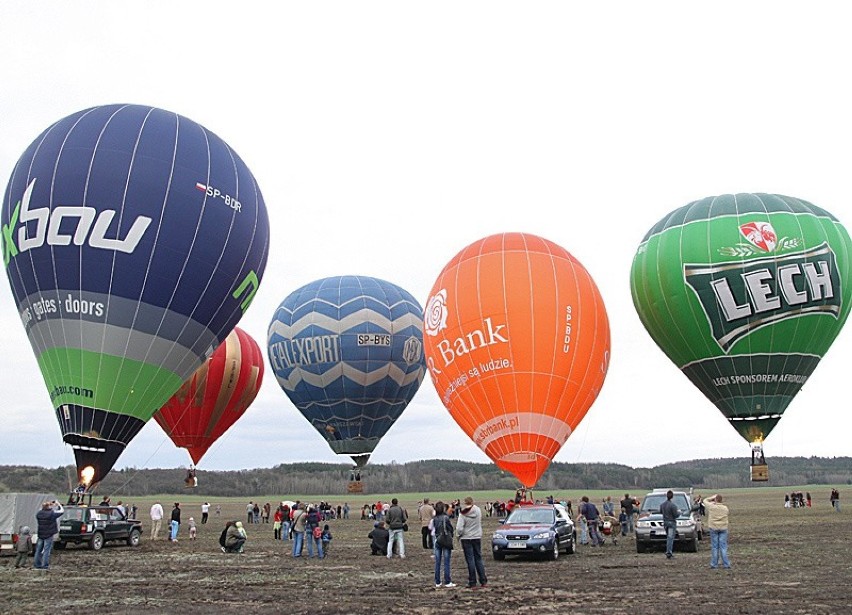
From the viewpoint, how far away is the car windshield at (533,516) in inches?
722

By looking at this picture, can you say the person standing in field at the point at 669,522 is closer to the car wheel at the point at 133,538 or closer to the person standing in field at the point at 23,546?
the person standing in field at the point at 23,546

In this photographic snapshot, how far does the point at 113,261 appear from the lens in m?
20.3

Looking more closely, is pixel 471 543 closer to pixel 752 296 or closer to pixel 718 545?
pixel 718 545

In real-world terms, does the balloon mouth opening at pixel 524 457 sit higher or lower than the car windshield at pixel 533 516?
higher

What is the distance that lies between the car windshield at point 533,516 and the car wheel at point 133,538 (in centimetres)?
1119

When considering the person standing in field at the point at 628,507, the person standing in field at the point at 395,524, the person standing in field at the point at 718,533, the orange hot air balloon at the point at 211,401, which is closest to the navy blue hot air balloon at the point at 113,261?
the person standing in field at the point at 395,524

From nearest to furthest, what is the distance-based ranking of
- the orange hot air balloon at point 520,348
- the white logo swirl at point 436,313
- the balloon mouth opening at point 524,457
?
the balloon mouth opening at point 524,457 < the orange hot air balloon at point 520,348 < the white logo swirl at point 436,313

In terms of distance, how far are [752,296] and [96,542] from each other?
927 inches

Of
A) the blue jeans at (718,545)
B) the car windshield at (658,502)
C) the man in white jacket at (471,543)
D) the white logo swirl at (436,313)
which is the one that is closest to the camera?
the man in white jacket at (471,543)

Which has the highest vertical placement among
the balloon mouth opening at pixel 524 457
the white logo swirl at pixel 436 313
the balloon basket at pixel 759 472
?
the white logo swirl at pixel 436 313

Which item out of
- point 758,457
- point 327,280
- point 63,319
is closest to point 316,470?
point 327,280

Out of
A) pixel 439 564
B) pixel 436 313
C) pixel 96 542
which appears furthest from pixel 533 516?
pixel 96 542

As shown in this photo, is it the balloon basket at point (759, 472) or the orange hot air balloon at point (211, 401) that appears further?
the orange hot air balloon at point (211, 401)

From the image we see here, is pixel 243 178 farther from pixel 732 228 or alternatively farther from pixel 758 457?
pixel 758 457
